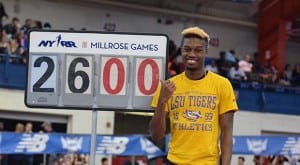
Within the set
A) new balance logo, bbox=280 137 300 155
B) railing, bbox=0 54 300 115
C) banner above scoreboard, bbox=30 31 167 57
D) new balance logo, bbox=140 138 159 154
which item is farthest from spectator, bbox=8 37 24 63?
banner above scoreboard, bbox=30 31 167 57

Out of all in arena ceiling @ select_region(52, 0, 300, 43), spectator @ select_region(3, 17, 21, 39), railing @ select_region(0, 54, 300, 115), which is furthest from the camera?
arena ceiling @ select_region(52, 0, 300, 43)

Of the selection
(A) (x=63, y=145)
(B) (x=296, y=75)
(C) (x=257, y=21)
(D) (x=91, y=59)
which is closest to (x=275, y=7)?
(C) (x=257, y=21)

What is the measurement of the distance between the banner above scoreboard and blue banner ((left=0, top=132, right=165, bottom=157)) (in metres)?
9.53

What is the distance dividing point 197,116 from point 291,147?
12.8 m

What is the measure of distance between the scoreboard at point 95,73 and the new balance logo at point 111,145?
1034 cm

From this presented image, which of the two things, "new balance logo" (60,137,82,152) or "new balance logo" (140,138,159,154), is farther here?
"new balance logo" (140,138,159,154)

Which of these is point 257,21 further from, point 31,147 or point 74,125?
point 31,147

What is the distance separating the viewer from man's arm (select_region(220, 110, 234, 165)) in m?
4.62

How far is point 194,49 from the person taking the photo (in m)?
4.63

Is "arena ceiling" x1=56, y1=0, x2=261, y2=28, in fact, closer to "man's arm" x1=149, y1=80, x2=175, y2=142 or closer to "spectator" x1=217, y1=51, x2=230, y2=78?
"spectator" x1=217, y1=51, x2=230, y2=78

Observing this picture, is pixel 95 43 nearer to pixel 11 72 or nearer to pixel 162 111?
pixel 162 111

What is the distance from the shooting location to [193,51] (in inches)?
182

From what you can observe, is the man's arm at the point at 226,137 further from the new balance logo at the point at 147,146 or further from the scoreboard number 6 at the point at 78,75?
the new balance logo at the point at 147,146

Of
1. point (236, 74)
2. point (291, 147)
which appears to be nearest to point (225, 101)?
point (291, 147)
